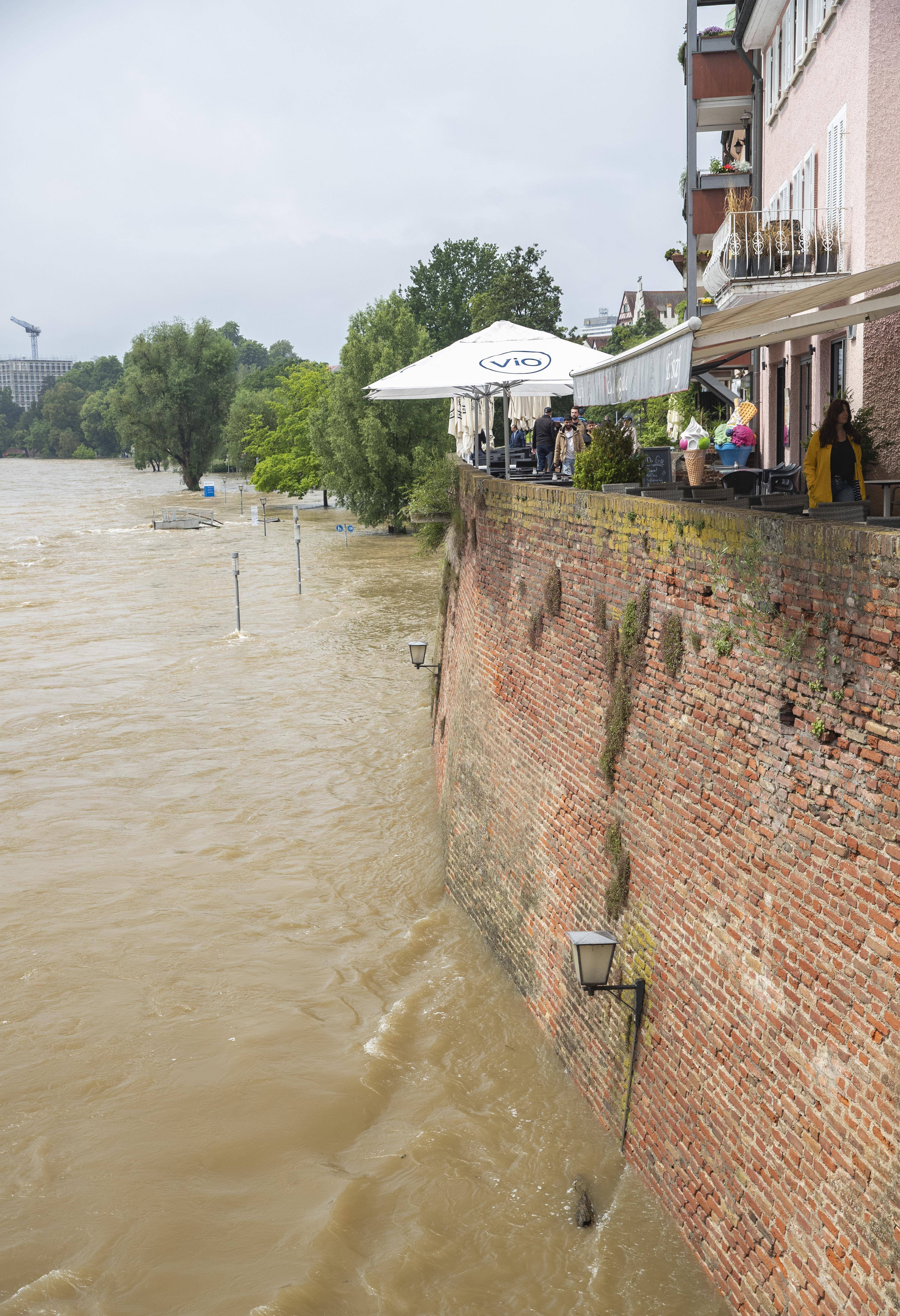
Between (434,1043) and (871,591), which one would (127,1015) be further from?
(871,591)

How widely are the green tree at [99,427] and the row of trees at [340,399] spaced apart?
161 feet

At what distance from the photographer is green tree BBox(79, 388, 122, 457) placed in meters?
154

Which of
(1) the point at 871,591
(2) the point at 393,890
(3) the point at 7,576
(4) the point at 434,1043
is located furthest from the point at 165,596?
(1) the point at 871,591

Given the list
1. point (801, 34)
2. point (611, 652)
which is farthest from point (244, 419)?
point (611, 652)

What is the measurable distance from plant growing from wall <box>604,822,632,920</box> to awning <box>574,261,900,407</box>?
3191mm

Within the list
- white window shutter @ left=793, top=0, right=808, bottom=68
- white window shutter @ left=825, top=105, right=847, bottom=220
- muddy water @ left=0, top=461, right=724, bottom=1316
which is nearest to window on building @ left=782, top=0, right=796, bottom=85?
white window shutter @ left=793, top=0, right=808, bottom=68

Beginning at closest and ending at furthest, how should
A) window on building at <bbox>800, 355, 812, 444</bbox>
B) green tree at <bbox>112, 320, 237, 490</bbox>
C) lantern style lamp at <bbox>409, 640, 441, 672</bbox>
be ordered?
1. window on building at <bbox>800, 355, 812, 444</bbox>
2. lantern style lamp at <bbox>409, 640, 441, 672</bbox>
3. green tree at <bbox>112, 320, 237, 490</bbox>

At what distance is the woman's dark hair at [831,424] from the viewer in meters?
8.61

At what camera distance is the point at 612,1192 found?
761cm

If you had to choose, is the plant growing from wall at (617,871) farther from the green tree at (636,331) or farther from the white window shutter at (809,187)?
the green tree at (636,331)

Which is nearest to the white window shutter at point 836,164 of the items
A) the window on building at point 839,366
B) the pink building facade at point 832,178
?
the pink building facade at point 832,178

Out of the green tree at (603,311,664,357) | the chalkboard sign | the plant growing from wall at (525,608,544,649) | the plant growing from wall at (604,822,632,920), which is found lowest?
the plant growing from wall at (604,822,632,920)

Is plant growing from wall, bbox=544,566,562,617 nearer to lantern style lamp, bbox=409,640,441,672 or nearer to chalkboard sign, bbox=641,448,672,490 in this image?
chalkboard sign, bbox=641,448,672,490

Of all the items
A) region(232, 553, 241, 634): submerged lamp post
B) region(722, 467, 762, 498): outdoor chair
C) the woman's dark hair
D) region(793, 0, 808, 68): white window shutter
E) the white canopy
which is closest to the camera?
the woman's dark hair
